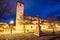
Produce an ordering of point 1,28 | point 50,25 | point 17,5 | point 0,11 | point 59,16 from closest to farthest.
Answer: point 0,11 → point 1,28 → point 17,5 → point 50,25 → point 59,16

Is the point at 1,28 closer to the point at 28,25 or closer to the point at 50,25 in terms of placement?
the point at 28,25

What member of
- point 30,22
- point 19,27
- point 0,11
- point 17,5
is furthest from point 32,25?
point 0,11

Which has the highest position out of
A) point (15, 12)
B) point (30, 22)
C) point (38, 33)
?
point (15, 12)

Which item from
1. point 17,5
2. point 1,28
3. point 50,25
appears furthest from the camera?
point 50,25

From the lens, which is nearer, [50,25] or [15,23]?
[15,23]

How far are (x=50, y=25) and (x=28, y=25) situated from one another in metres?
5.96

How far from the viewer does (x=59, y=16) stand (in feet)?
105

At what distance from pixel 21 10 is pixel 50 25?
7.86m

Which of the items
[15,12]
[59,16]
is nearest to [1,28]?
[15,12]

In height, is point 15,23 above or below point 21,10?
below

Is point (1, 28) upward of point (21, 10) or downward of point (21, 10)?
downward

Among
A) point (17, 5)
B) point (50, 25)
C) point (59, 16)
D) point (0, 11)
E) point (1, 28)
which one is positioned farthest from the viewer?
point (59, 16)

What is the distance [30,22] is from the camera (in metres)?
26.1

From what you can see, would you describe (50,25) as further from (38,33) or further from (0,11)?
(0,11)
